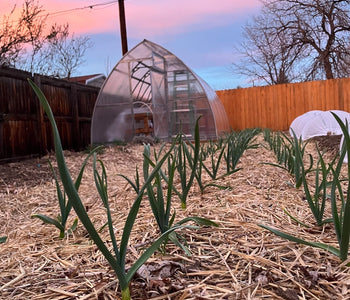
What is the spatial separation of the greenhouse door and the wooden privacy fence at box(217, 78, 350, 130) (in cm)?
425

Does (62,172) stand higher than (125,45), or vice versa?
(125,45)

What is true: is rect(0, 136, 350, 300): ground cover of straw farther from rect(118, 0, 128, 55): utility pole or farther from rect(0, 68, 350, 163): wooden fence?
rect(118, 0, 128, 55): utility pole

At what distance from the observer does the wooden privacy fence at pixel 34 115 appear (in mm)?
5750

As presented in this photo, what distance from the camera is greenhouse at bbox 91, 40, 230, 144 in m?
8.73

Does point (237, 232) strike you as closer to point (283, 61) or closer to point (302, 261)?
point (302, 261)

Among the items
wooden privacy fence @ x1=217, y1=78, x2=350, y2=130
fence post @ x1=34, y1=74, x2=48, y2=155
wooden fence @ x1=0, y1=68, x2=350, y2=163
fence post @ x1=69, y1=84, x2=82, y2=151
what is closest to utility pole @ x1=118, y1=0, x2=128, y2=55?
wooden fence @ x1=0, y1=68, x2=350, y2=163

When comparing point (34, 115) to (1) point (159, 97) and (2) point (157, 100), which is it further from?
(1) point (159, 97)

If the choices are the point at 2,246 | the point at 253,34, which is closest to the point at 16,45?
the point at 2,246

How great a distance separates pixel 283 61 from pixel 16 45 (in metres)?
12.2

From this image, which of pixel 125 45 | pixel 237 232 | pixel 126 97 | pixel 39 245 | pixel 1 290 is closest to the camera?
pixel 1 290

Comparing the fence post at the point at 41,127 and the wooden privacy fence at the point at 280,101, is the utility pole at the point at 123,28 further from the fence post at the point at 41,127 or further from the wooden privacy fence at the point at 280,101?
the fence post at the point at 41,127

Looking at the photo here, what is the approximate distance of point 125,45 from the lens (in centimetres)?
1145

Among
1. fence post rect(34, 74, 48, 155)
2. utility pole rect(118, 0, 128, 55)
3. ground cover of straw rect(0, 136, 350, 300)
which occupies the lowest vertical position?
ground cover of straw rect(0, 136, 350, 300)

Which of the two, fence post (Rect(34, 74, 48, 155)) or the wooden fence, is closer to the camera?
the wooden fence
